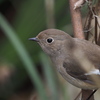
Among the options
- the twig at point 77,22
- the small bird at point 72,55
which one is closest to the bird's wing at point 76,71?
the small bird at point 72,55

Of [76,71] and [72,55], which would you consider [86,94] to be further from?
[72,55]

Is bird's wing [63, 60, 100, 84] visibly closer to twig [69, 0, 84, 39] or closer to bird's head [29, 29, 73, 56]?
bird's head [29, 29, 73, 56]

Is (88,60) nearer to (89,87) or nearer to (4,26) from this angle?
(89,87)

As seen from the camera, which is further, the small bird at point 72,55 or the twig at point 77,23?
the small bird at point 72,55

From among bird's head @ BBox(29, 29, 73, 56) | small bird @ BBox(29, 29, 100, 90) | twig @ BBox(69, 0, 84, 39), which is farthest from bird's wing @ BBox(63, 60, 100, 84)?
twig @ BBox(69, 0, 84, 39)

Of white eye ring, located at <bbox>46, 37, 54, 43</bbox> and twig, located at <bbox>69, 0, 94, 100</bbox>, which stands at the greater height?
twig, located at <bbox>69, 0, 94, 100</bbox>

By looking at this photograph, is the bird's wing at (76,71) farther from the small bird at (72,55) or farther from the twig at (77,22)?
the twig at (77,22)

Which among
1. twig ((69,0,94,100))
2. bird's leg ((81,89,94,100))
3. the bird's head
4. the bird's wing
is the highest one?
twig ((69,0,94,100))

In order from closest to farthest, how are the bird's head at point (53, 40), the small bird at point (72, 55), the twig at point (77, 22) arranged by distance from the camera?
the twig at point (77, 22) < the small bird at point (72, 55) < the bird's head at point (53, 40)

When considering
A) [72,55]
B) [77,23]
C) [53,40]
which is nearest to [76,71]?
[72,55]
